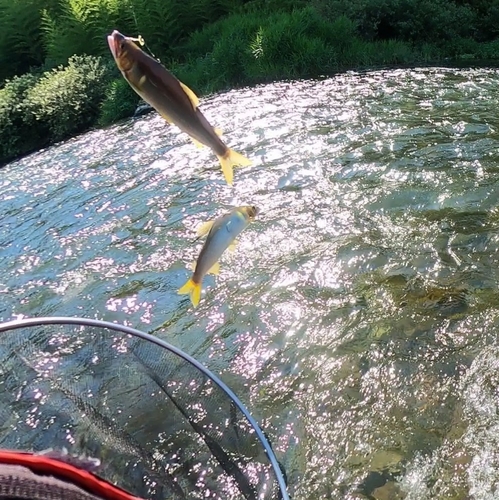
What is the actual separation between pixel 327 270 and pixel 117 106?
33.0ft

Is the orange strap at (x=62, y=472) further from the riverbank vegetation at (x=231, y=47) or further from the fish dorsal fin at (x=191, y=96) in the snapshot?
the riverbank vegetation at (x=231, y=47)

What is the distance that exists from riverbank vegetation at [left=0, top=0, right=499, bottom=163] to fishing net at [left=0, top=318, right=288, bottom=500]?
39.0 feet

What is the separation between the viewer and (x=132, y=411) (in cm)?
327

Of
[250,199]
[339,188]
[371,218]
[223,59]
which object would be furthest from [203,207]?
[223,59]

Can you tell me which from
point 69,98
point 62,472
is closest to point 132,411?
point 62,472

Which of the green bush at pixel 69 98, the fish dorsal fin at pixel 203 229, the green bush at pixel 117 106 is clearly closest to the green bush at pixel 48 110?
the green bush at pixel 69 98

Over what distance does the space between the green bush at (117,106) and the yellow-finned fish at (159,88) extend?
41.4 feet

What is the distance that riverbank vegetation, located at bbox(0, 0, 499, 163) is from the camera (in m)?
14.7

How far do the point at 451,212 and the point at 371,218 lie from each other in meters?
0.84

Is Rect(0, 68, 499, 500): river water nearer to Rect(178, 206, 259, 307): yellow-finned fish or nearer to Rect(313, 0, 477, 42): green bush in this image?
Rect(178, 206, 259, 307): yellow-finned fish

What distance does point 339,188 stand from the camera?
766cm

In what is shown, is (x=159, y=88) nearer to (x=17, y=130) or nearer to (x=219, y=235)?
(x=219, y=235)

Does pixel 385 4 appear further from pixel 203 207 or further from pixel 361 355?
pixel 361 355

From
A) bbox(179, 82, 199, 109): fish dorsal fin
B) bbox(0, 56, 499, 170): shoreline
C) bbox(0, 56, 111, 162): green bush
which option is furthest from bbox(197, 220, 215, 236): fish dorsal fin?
bbox(0, 56, 111, 162): green bush
